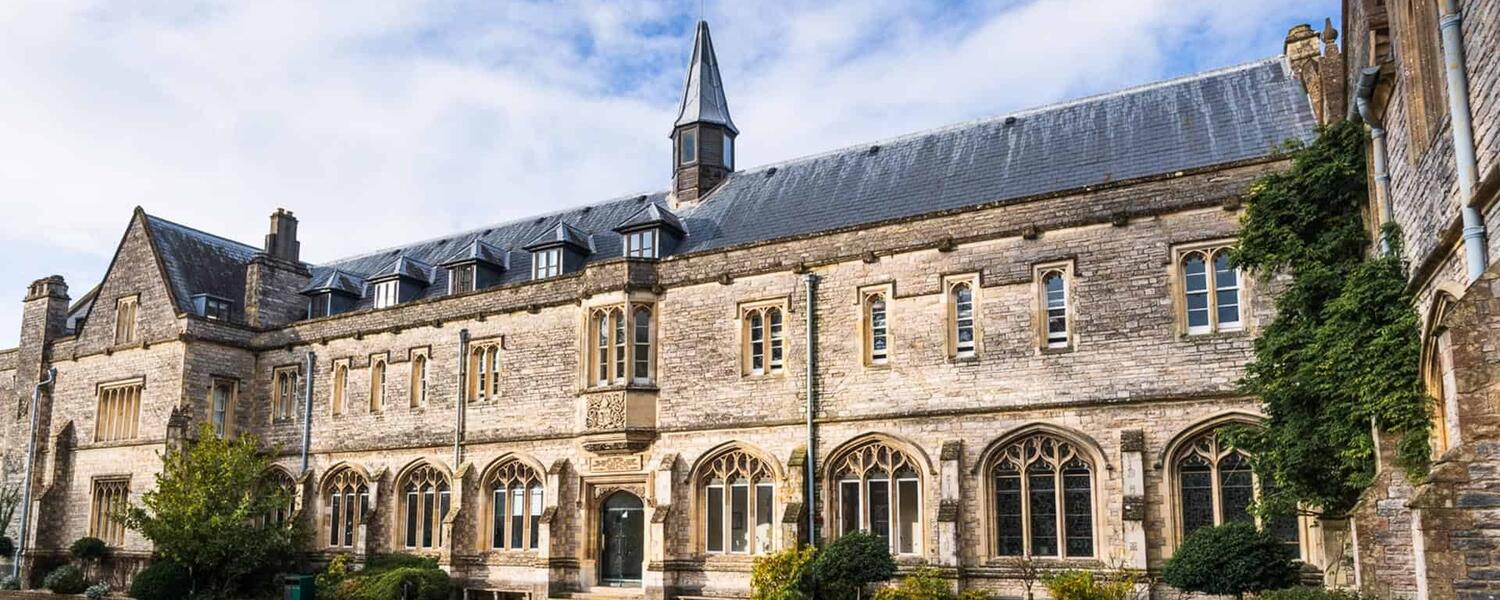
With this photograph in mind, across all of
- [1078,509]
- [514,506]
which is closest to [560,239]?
[514,506]

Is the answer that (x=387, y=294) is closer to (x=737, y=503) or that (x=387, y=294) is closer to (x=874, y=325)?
(x=737, y=503)

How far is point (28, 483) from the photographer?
3170cm

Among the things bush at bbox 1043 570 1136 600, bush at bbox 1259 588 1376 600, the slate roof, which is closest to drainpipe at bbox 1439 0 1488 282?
bush at bbox 1259 588 1376 600

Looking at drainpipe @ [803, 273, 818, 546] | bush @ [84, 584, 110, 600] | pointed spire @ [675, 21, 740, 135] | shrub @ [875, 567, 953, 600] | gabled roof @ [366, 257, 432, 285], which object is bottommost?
bush @ [84, 584, 110, 600]

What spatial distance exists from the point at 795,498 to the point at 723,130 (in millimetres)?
11234

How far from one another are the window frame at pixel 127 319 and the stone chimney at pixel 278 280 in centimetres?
277

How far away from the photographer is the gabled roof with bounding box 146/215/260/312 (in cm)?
3142

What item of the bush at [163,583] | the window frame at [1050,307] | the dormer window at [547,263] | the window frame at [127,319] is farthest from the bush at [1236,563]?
the window frame at [127,319]

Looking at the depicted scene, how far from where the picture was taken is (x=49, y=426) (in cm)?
3266

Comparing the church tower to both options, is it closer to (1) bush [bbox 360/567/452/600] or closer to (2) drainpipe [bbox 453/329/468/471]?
(2) drainpipe [bbox 453/329/468/471]

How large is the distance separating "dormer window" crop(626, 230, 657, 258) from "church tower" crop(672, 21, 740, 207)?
2.90 m

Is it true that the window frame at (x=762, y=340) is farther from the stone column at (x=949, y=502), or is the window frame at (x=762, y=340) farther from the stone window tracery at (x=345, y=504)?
the stone window tracery at (x=345, y=504)

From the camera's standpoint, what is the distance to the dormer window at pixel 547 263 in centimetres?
2666

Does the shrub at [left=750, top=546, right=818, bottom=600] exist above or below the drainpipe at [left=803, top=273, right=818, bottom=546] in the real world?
below
